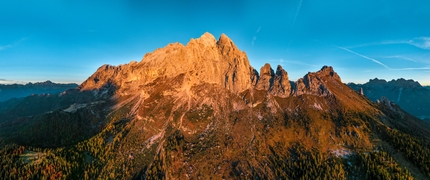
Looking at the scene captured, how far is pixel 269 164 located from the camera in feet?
643

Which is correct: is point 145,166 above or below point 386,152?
below

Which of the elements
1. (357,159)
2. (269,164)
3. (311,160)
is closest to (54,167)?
(269,164)

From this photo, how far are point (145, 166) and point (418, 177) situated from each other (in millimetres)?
214801

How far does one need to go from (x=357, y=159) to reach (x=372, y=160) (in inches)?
424

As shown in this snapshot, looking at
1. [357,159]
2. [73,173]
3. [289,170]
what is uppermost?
[357,159]

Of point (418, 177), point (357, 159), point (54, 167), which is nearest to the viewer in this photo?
point (418, 177)

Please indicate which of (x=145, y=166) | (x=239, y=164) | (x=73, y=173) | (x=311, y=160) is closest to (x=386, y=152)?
(x=311, y=160)

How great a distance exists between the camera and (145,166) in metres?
195

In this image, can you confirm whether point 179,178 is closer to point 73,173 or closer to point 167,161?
point 167,161

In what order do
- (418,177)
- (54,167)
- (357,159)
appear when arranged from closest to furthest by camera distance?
(418,177) → (54,167) → (357,159)

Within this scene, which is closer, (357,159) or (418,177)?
(418,177)

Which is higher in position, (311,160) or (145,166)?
(311,160)

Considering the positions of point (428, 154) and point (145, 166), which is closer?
point (428, 154)

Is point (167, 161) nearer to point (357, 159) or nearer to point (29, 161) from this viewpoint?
point (29, 161)
